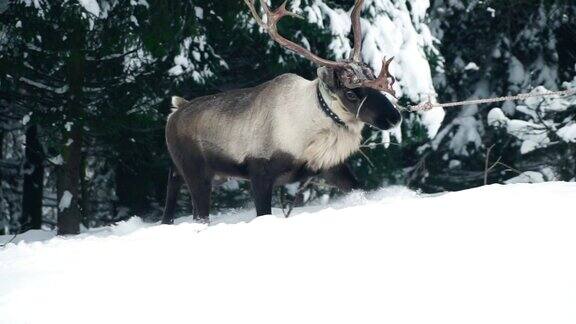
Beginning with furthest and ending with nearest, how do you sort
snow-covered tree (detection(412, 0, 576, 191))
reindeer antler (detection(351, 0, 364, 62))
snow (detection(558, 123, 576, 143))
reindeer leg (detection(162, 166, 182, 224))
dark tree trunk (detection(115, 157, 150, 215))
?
snow-covered tree (detection(412, 0, 576, 191))
dark tree trunk (detection(115, 157, 150, 215))
snow (detection(558, 123, 576, 143))
reindeer leg (detection(162, 166, 182, 224))
reindeer antler (detection(351, 0, 364, 62))

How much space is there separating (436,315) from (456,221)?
964 millimetres

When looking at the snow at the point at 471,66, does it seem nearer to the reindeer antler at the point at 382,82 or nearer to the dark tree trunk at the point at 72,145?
the dark tree trunk at the point at 72,145

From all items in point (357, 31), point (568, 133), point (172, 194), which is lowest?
point (172, 194)

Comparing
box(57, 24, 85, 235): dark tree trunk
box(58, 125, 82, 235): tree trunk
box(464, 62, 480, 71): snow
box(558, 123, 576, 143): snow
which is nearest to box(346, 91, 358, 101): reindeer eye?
box(57, 24, 85, 235): dark tree trunk

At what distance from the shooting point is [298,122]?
6.86 metres

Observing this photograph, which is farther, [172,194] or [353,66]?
[172,194]

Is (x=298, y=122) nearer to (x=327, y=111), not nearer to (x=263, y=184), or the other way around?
(x=327, y=111)

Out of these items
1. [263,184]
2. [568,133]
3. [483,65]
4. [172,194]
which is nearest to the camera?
[263,184]

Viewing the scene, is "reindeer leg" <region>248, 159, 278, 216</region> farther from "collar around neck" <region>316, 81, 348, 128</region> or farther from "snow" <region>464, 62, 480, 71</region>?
"snow" <region>464, 62, 480, 71</region>

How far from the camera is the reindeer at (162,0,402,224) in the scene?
6.63 meters

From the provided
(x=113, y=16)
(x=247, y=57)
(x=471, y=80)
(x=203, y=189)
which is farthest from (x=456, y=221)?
(x=471, y=80)

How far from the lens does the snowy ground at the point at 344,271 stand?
339 cm

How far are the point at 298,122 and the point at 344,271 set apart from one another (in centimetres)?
321

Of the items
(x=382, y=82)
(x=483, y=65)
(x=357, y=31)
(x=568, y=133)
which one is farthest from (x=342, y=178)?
(x=483, y=65)
